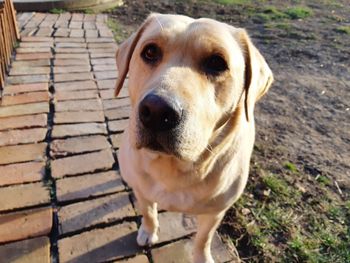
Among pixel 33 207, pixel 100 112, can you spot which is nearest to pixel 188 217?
pixel 33 207

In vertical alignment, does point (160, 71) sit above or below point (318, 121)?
above

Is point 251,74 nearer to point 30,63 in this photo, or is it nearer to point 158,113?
point 158,113

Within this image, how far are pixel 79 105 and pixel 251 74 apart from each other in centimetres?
236

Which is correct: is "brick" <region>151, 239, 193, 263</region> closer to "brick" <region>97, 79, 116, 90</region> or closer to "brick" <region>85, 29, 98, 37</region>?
"brick" <region>97, 79, 116, 90</region>

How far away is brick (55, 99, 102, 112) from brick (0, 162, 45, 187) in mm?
946

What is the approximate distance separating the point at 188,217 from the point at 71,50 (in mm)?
3651

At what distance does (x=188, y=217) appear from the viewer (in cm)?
267

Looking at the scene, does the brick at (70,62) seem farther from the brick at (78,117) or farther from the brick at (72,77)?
the brick at (78,117)

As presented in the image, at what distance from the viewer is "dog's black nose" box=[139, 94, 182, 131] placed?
1.48 meters

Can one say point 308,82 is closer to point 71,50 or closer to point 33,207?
point 71,50

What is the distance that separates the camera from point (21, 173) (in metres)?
2.86

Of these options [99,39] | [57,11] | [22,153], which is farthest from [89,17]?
[22,153]

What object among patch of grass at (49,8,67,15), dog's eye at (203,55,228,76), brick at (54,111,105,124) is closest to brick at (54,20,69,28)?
patch of grass at (49,8,67,15)

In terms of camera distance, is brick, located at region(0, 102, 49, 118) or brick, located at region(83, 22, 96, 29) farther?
brick, located at region(83, 22, 96, 29)
